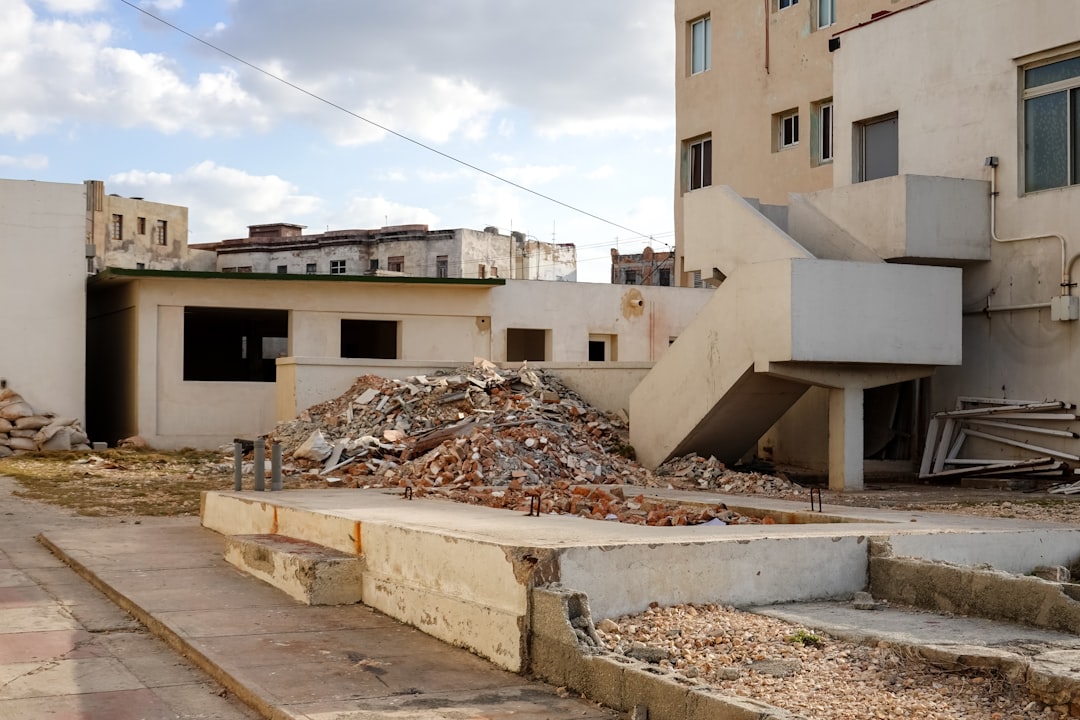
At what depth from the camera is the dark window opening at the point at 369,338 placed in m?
38.4

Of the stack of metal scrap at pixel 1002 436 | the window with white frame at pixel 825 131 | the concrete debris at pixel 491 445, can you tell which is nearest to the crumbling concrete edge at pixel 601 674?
the concrete debris at pixel 491 445

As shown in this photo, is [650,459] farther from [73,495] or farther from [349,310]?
[349,310]

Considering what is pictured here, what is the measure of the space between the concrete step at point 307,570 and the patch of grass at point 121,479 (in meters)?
6.33

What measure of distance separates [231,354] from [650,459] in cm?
2743

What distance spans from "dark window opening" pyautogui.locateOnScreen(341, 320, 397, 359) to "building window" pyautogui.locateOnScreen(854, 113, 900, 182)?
1823cm

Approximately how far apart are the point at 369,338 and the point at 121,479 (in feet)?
63.3

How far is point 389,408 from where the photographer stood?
23672 mm

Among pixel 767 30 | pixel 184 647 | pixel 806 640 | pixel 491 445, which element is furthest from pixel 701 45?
pixel 806 640

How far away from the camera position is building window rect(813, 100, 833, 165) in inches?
1088

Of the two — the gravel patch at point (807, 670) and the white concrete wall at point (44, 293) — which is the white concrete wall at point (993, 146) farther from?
the white concrete wall at point (44, 293)

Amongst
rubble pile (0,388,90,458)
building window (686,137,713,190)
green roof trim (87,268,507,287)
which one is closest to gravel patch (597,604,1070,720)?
green roof trim (87,268,507,287)

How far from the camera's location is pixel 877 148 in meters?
21.8

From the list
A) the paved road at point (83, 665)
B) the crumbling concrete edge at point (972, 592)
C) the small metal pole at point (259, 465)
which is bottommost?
the paved road at point (83, 665)

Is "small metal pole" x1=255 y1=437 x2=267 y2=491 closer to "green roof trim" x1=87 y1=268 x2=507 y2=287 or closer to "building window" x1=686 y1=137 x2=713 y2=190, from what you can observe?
"green roof trim" x1=87 y1=268 x2=507 y2=287
